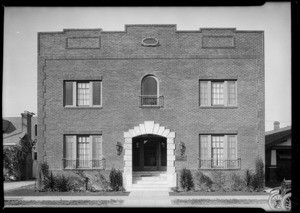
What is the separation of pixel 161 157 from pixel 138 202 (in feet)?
18.3

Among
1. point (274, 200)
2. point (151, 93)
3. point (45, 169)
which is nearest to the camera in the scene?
point (274, 200)

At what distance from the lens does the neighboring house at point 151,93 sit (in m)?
18.3

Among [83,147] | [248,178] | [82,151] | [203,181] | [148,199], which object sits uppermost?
[83,147]

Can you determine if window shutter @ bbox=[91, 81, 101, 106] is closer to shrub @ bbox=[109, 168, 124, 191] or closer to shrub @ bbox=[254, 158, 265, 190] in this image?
shrub @ bbox=[109, 168, 124, 191]

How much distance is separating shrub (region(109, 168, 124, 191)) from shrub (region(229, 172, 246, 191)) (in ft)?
19.7

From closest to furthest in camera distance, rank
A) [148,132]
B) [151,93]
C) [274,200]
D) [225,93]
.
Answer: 1. [274,200]
2. [148,132]
3. [225,93]
4. [151,93]

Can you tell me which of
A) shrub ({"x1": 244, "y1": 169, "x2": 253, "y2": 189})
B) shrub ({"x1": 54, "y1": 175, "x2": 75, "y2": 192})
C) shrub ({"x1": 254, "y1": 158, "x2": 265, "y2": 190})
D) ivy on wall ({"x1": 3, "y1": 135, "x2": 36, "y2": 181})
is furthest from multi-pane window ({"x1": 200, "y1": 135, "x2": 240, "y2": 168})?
ivy on wall ({"x1": 3, "y1": 135, "x2": 36, "y2": 181})

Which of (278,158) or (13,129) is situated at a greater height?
(13,129)

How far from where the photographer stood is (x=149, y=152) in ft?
65.8

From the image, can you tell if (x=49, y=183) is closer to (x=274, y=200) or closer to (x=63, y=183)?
(x=63, y=183)

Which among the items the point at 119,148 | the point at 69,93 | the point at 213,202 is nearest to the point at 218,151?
the point at 213,202

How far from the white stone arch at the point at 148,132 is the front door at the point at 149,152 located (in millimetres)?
1732

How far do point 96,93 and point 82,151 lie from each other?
Result: 334 cm

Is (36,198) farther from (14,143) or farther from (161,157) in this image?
(14,143)
